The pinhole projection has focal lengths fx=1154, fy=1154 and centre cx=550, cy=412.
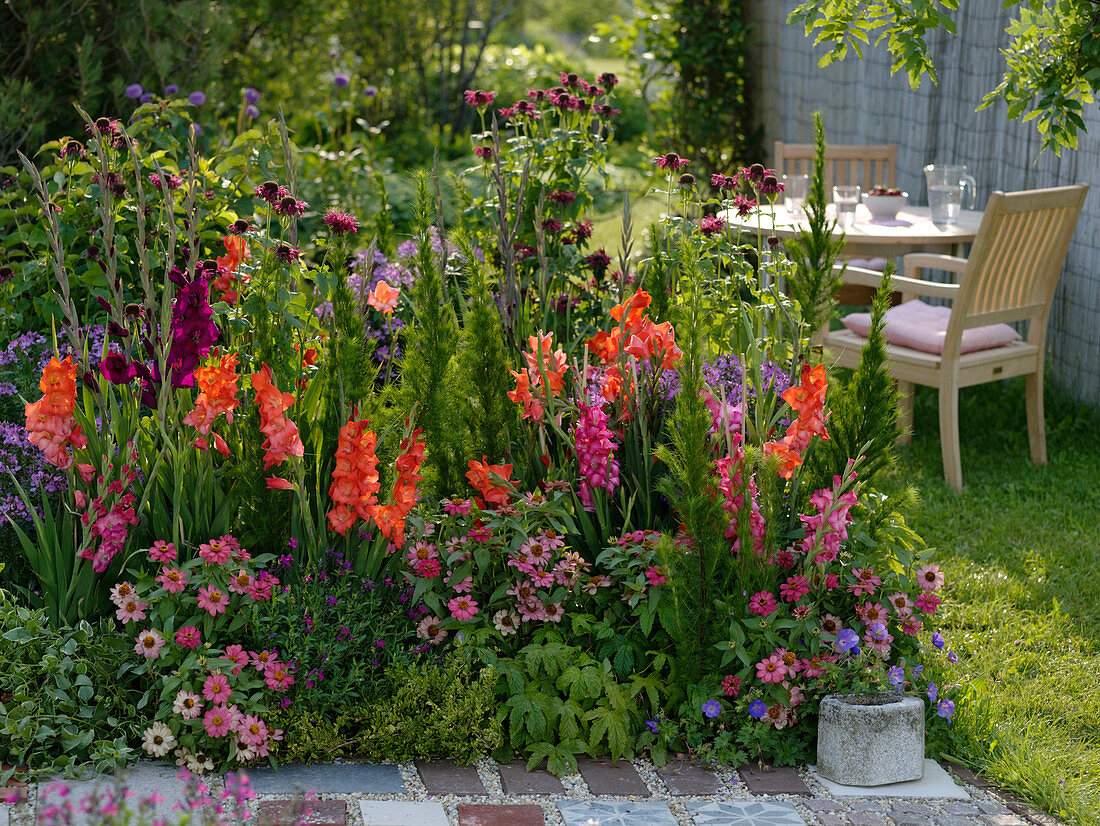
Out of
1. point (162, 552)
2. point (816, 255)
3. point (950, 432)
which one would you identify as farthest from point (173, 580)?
point (950, 432)

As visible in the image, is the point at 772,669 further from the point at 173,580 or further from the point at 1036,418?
the point at 1036,418

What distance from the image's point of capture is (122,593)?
2414 mm

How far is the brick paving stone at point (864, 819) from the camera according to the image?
2277 mm

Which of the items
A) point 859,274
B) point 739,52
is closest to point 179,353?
point 859,274

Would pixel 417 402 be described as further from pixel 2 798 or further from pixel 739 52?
pixel 739 52

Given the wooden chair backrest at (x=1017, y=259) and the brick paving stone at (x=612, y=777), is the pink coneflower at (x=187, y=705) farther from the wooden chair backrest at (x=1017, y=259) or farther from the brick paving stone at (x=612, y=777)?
the wooden chair backrest at (x=1017, y=259)

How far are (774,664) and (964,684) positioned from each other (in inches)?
22.3

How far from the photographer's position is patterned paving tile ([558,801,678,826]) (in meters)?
2.23

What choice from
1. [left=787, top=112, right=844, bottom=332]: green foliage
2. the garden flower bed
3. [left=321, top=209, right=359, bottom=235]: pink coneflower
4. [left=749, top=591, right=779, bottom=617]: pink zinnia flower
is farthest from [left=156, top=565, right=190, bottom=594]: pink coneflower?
[left=787, top=112, right=844, bottom=332]: green foliage

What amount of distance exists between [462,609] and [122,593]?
2.35ft

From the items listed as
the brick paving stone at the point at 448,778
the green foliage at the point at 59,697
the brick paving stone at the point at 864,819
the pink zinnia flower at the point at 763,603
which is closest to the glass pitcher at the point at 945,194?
the pink zinnia flower at the point at 763,603

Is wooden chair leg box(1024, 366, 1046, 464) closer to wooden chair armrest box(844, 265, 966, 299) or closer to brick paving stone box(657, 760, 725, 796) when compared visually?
wooden chair armrest box(844, 265, 966, 299)

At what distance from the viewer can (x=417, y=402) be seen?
273 cm

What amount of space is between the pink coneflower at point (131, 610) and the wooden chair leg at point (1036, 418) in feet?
11.8
